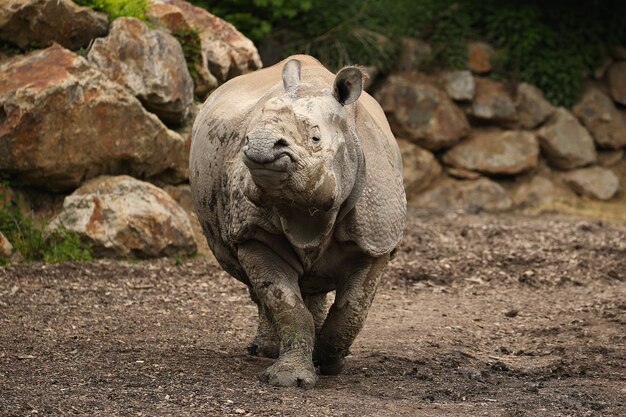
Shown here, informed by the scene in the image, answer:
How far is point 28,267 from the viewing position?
926cm

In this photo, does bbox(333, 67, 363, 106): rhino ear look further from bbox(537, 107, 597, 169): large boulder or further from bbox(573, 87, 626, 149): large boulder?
bbox(573, 87, 626, 149): large boulder

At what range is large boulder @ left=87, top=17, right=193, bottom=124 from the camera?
10.3 meters

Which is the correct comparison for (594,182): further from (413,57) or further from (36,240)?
(36,240)

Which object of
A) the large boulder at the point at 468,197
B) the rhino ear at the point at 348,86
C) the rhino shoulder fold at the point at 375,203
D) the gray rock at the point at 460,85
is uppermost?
the rhino ear at the point at 348,86

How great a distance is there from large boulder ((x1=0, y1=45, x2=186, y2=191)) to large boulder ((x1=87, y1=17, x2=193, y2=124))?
242mm

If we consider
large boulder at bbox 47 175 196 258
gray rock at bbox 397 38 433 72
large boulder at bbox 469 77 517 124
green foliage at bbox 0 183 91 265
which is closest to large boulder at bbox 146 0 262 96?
large boulder at bbox 47 175 196 258

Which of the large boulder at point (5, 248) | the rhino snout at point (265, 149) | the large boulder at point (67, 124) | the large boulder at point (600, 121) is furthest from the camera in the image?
the large boulder at point (600, 121)

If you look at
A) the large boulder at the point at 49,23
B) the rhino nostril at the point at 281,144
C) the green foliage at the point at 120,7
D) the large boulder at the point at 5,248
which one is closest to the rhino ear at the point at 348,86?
the rhino nostril at the point at 281,144

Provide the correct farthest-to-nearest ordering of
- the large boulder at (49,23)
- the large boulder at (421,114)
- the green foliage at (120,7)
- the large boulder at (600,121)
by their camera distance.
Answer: the large boulder at (600,121)
the large boulder at (421,114)
the green foliage at (120,7)
the large boulder at (49,23)

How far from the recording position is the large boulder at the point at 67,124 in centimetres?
→ 956

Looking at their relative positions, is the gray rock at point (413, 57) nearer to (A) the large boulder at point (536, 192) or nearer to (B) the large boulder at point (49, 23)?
(A) the large boulder at point (536, 192)

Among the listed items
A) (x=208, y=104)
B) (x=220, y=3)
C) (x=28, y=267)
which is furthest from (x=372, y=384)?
(x=220, y=3)

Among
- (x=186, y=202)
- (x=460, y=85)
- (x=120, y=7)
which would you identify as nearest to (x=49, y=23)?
(x=120, y=7)

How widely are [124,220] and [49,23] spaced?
1854 mm
